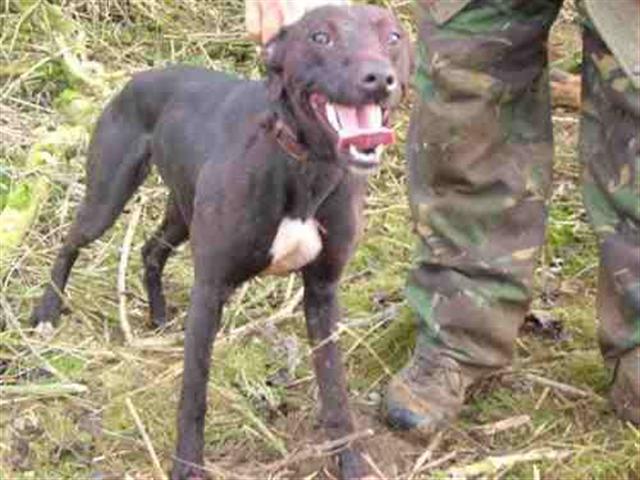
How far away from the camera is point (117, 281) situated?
4504 millimetres

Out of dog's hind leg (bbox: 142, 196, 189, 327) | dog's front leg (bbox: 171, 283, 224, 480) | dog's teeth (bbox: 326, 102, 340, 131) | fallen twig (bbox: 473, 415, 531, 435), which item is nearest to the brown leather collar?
dog's teeth (bbox: 326, 102, 340, 131)

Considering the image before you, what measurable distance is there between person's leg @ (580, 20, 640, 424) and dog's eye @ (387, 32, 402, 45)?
0.57 metres

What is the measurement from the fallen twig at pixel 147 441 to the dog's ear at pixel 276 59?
90 centimetres

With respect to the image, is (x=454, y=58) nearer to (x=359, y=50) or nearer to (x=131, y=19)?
(x=359, y=50)

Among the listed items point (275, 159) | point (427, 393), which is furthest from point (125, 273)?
point (275, 159)

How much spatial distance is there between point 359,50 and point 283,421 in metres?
1.14

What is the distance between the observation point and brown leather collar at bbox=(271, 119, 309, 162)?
310 centimetres

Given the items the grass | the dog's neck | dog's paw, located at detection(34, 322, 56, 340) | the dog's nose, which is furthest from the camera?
dog's paw, located at detection(34, 322, 56, 340)

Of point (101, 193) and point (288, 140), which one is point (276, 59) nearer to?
point (288, 140)

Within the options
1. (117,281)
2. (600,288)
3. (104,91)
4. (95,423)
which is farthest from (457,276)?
(104,91)

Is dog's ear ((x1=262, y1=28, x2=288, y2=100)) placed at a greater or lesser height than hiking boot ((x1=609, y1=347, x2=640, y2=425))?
greater

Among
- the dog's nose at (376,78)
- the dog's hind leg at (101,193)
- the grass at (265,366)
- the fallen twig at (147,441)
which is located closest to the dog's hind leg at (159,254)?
the grass at (265,366)

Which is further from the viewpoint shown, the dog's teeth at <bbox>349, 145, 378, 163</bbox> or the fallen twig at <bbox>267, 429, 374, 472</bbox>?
the fallen twig at <bbox>267, 429, 374, 472</bbox>

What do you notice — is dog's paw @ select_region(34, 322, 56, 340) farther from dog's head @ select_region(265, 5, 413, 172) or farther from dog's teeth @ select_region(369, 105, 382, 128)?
dog's teeth @ select_region(369, 105, 382, 128)
